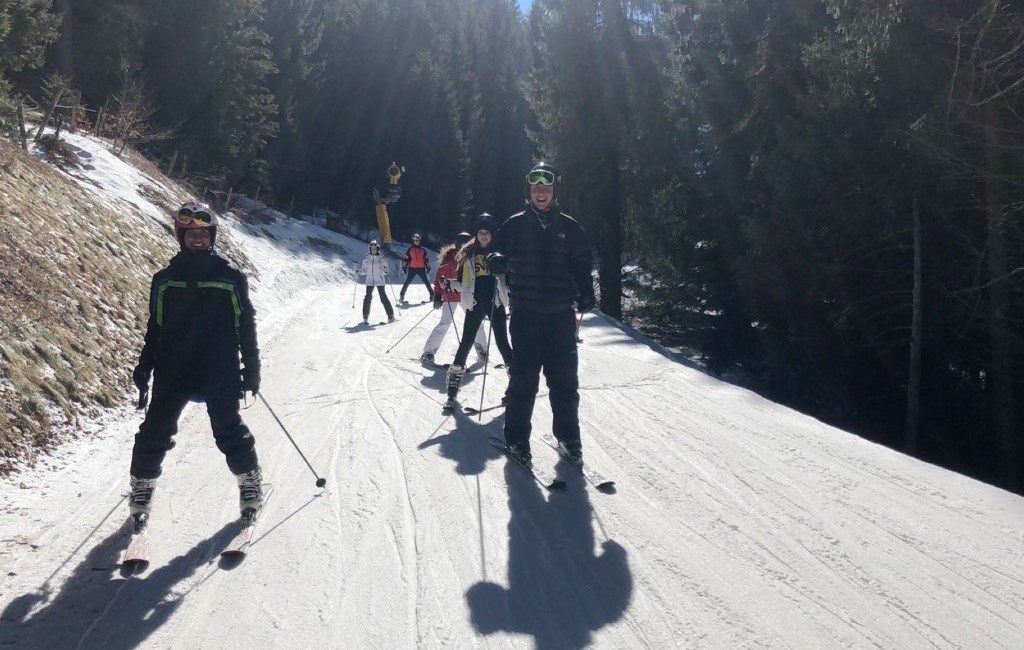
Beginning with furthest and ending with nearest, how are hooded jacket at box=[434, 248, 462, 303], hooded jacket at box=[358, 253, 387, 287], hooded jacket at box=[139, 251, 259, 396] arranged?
1. hooded jacket at box=[358, 253, 387, 287]
2. hooded jacket at box=[434, 248, 462, 303]
3. hooded jacket at box=[139, 251, 259, 396]

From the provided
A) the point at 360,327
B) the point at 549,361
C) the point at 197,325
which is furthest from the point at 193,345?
the point at 360,327

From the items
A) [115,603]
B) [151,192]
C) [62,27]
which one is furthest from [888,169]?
[62,27]

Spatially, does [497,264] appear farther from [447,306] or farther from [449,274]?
[447,306]

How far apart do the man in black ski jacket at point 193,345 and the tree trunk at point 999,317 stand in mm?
9861

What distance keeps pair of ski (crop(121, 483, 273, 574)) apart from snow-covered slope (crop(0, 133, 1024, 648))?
0.26 ft

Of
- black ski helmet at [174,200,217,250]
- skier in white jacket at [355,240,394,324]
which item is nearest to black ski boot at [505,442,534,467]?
black ski helmet at [174,200,217,250]

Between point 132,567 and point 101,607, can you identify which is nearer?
point 101,607

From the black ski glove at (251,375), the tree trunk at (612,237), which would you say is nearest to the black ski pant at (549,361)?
the black ski glove at (251,375)

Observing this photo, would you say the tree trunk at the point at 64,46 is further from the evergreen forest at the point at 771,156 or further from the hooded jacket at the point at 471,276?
the hooded jacket at the point at 471,276

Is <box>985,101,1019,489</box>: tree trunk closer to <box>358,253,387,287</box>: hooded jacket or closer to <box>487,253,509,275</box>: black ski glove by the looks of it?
<box>487,253,509,275</box>: black ski glove

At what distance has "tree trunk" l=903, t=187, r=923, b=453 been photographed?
40.4ft

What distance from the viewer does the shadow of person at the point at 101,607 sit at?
3.50m

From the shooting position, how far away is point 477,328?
864cm

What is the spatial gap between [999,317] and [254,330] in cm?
1022
